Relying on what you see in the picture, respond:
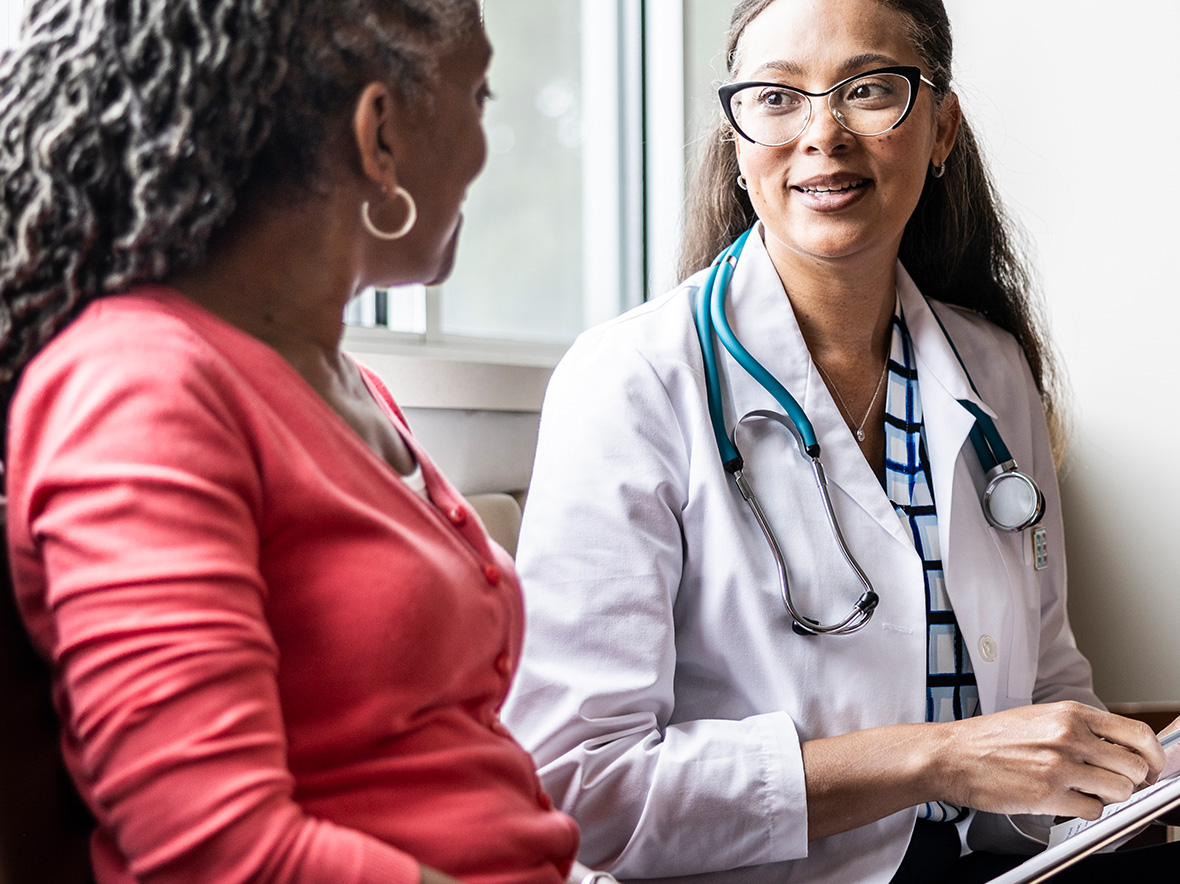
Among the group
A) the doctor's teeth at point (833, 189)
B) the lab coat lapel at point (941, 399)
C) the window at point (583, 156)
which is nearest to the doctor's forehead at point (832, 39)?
the doctor's teeth at point (833, 189)

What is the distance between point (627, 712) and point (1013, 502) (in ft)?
1.64

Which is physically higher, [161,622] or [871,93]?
[871,93]

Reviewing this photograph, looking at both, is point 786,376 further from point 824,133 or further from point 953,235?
point 953,235

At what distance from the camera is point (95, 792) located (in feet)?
1.18

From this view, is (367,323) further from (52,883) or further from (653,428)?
(52,883)

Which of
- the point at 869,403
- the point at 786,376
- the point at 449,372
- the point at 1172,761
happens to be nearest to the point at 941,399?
the point at 869,403

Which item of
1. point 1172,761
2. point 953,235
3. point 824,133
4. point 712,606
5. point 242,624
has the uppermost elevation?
point 824,133

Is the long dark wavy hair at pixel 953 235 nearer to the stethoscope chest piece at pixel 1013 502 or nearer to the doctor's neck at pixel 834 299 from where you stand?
the doctor's neck at pixel 834 299

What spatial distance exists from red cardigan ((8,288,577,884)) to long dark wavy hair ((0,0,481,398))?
0.02 m

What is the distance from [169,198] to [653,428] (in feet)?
2.07

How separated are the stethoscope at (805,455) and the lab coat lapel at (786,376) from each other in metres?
0.01

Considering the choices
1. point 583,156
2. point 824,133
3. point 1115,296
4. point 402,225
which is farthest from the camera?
point 583,156

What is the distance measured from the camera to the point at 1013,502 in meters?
1.15

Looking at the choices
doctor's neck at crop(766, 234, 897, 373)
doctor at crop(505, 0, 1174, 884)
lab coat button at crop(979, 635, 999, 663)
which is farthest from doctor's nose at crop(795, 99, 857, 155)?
lab coat button at crop(979, 635, 999, 663)
